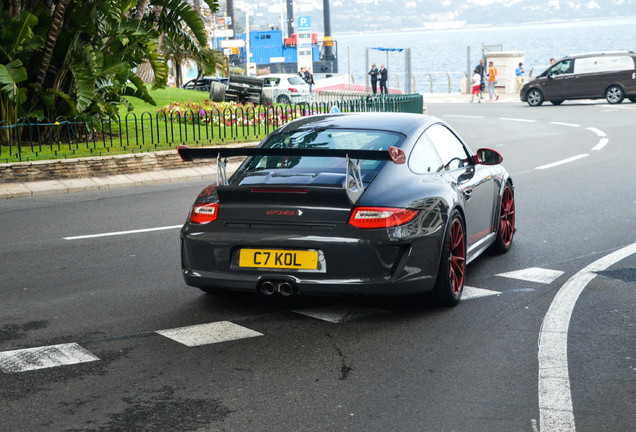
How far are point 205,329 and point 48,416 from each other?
70.7 inches

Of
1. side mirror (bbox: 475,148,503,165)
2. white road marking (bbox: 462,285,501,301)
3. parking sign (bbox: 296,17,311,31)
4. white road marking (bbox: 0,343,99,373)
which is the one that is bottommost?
white road marking (bbox: 462,285,501,301)

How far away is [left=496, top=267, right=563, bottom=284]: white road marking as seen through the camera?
792 cm

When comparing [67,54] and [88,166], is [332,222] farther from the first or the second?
[67,54]

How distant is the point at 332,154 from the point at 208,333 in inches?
58.0

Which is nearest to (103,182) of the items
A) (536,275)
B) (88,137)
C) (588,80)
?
(88,137)

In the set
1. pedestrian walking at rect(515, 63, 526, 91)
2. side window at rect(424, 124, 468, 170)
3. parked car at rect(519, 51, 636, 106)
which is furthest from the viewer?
A: pedestrian walking at rect(515, 63, 526, 91)

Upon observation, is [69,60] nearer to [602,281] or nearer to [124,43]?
[124,43]

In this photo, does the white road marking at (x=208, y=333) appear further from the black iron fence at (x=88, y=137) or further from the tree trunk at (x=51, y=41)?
the tree trunk at (x=51, y=41)

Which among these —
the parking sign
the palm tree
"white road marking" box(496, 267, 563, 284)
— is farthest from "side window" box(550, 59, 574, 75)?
the parking sign

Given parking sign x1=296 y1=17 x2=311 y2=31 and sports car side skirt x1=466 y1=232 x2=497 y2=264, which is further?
parking sign x1=296 y1=17 x2=311 y2=31

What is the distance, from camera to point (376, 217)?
6316 mm

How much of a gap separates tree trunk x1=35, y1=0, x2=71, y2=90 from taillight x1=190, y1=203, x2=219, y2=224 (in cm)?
1126

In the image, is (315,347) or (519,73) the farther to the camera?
(519,73)

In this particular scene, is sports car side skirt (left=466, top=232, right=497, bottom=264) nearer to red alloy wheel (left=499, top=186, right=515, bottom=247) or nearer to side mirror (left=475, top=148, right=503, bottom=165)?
red alloy wheel (left=499, top=186, right=515, bottom=247)
